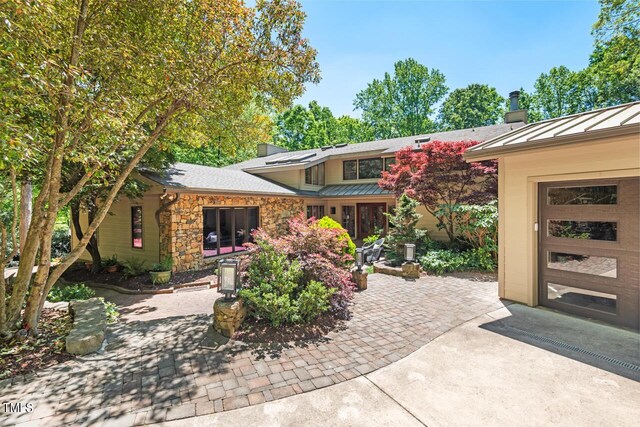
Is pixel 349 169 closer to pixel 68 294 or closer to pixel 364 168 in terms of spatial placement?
pixel 364 168

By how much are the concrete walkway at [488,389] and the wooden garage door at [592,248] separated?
24.8 inches

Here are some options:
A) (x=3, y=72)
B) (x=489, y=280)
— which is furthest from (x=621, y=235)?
(x=3, y=72)

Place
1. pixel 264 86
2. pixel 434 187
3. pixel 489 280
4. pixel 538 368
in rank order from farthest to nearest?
pixel 434 187
pixel 489 280
pixel 264 86
pixel 538 368

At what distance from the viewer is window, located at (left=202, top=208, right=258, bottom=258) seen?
995 cm

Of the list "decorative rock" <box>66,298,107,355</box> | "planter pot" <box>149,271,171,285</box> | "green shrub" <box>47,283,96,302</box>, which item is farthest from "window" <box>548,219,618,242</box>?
"green shrub" <box>47,283,96,302</box>

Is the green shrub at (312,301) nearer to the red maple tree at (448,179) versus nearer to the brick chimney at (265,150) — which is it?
the red maple tree at (448,179)

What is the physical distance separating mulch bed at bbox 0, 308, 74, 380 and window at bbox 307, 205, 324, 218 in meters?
11.5

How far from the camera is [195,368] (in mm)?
3479

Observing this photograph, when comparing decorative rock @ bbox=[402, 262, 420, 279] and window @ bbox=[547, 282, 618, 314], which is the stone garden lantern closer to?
decorative rock @ bbox=[402, 262, 420, 279]

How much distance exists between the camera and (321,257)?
5.36m

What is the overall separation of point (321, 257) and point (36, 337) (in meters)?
4.67

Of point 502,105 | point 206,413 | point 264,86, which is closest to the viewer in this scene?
point 206,413

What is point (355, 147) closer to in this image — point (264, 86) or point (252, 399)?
point (264, 86)

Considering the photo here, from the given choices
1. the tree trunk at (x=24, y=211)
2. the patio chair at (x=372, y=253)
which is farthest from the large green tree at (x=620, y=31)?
the tree trunk at (x=24, y=211)
